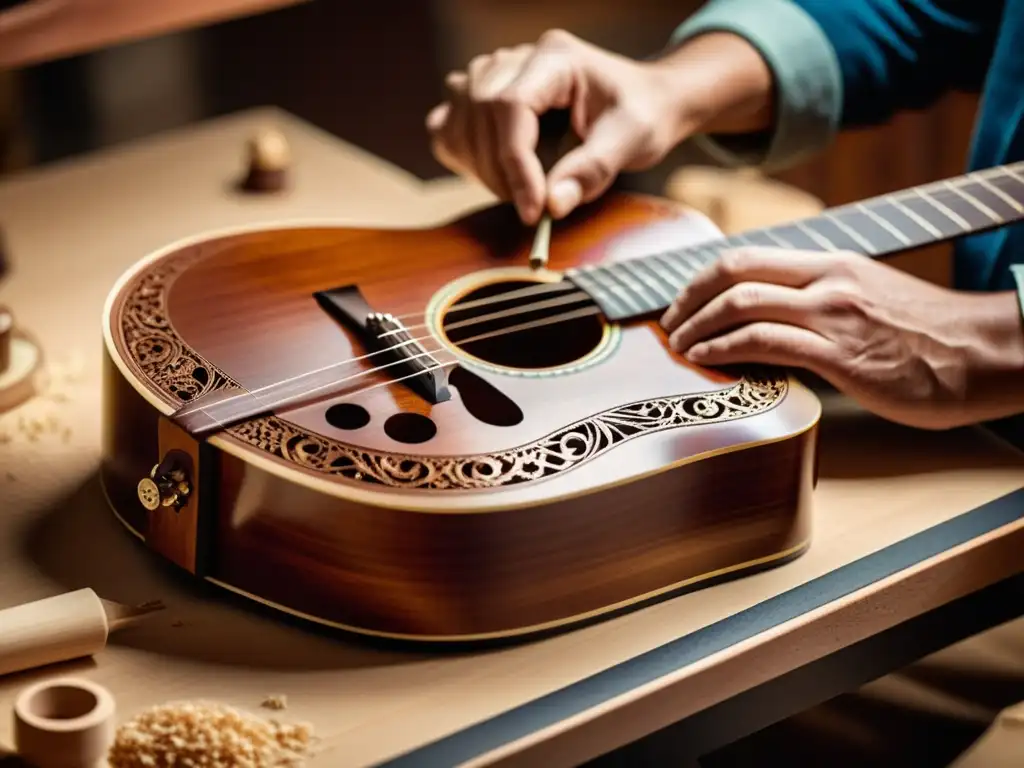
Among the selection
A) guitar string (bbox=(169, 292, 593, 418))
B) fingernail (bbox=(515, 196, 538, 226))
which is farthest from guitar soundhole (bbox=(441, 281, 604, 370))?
fingernail (bbox=(515, 196, 538, 226))

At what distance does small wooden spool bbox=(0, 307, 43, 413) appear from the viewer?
50.5 inches

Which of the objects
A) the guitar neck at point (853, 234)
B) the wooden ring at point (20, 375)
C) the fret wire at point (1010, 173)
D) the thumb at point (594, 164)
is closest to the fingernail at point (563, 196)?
the thumb at point (594, 164)

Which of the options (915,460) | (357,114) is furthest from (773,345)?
(357,114)

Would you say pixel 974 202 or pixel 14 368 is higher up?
pixel 974 202

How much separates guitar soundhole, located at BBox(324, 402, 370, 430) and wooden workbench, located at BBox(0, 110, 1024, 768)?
161 millimetres

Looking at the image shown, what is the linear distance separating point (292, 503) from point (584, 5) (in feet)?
10.3

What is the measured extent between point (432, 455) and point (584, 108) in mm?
582

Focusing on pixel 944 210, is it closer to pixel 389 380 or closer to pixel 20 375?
pixel 389 380

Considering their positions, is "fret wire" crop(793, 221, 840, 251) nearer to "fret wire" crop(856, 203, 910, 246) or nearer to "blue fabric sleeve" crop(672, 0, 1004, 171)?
"fret wire" crop(856, 203, 910, 246)

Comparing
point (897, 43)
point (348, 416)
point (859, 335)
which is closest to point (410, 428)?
point (348, 416)

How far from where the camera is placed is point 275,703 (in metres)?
0.94

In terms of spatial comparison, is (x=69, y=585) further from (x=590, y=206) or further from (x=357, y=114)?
(x=357, y=114)

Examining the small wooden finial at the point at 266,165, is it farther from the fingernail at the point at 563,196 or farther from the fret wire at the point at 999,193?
the fret wire at the point at 999,193

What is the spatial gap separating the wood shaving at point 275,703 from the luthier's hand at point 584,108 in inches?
22.4
